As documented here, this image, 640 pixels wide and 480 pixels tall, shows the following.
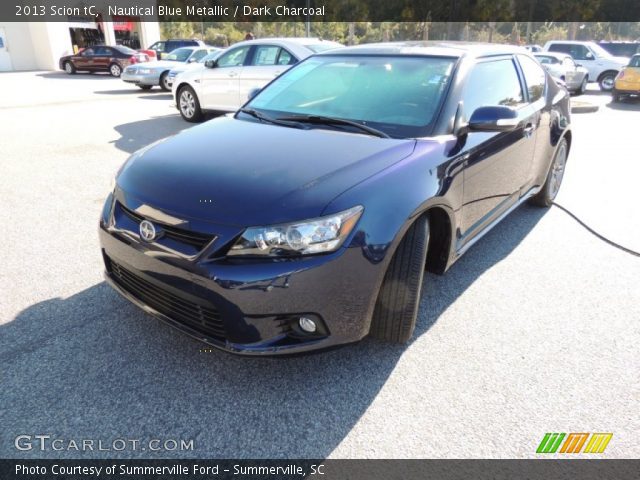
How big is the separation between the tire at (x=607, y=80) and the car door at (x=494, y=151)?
55.8ft

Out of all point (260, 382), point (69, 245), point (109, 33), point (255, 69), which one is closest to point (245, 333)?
point (260, 382)

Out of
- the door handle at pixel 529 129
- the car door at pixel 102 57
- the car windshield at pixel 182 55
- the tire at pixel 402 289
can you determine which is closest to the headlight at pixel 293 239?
the tire at pixel 402 289

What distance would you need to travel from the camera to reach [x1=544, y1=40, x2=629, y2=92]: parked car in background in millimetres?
17594

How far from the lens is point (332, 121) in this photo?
9.93 ft

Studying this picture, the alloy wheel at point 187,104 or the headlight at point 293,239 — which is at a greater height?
the headlight at point 293,239

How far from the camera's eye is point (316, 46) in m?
8.70

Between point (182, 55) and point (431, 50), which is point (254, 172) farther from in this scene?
point (182, 55)

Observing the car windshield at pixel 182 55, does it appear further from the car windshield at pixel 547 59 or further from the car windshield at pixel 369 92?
the car windshield at pixel 369 92

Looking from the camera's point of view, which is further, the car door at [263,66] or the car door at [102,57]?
the car door at [102,57]

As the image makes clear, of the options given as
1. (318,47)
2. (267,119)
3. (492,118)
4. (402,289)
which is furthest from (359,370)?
(318,47)

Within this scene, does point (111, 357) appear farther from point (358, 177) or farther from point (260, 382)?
point (358, 177)

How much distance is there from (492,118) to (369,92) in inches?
33.1

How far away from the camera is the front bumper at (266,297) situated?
2.08 m

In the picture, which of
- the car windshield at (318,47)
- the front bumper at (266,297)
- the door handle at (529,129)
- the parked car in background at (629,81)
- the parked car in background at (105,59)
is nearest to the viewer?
the front bumper at (266,297)
